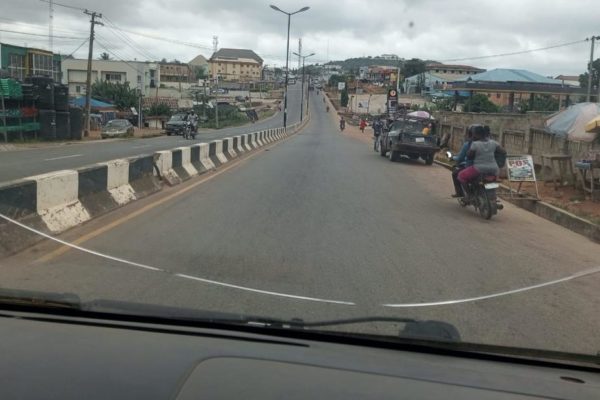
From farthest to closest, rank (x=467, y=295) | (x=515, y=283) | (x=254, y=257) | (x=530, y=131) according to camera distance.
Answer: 1. (x=530, y=131)
2. (x=254, y=257)
3. (x=515, y=283)
4. (x=467, y=295)

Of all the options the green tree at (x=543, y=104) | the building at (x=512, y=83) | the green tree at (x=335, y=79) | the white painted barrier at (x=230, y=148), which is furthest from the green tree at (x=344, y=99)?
the white painted barrier at (x=230, y=148)

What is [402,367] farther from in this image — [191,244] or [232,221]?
[232,221]

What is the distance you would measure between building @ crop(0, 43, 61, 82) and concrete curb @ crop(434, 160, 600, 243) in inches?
1850

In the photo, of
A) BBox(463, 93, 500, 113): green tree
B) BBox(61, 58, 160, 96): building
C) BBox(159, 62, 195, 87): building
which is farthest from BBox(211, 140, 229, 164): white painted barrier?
BBox(159, 62, 195, 87): building

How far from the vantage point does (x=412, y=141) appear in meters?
24.5

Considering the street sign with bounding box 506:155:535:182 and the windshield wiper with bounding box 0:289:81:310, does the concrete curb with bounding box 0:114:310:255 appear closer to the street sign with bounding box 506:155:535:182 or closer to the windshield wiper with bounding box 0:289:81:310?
the windshield wiper with bounding box 0:289:81:310

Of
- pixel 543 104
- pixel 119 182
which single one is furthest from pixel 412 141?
pixel 543 104

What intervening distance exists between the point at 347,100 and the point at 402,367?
5333 inches

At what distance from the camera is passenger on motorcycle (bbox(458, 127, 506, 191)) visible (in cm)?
1134

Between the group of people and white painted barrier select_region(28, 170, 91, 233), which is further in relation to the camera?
the group of people

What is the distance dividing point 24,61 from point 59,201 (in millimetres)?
54633

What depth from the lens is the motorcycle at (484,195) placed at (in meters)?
11.0

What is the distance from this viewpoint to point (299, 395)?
227 cm

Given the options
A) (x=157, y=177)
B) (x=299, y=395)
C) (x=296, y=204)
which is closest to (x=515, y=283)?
(x=299, y=395)
